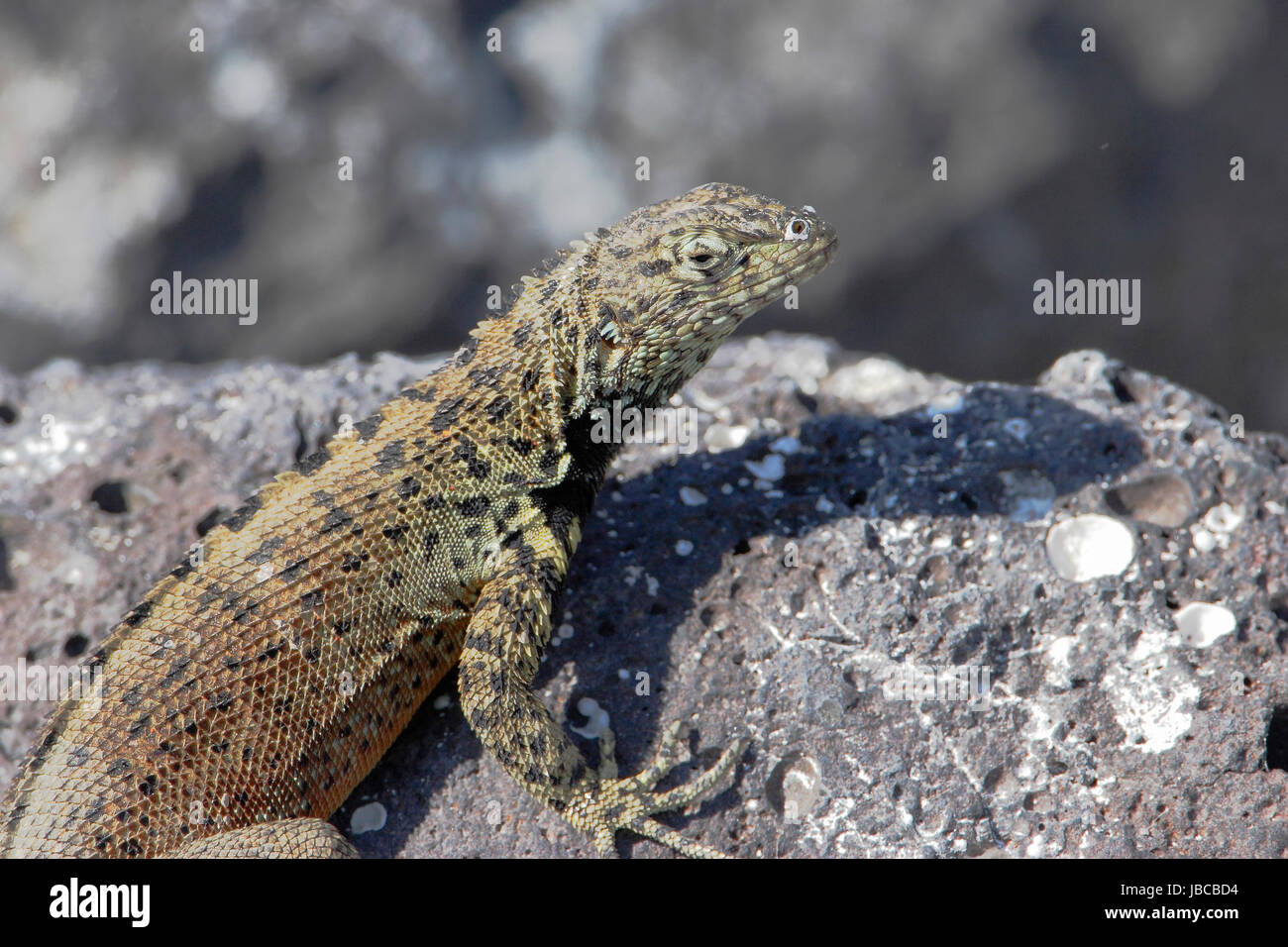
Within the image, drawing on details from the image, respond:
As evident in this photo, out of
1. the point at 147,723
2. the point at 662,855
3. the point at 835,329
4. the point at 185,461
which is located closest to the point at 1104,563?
the point at 662,855

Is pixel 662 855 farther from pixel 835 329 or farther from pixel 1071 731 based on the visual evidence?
pixel 835 329

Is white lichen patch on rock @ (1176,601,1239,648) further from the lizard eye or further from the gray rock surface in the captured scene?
the lizard eye

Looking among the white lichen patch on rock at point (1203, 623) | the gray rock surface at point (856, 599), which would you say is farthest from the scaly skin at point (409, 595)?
the white lichen patch on rock at point (1203, 623)

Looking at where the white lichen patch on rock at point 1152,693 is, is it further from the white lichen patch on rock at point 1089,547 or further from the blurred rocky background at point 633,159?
the blurred rocky background at point 633,159

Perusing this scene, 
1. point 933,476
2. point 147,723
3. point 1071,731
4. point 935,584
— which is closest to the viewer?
point 147,723

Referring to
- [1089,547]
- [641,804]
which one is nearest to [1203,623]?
[1089,547]

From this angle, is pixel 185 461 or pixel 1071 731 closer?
pixel 1071 731

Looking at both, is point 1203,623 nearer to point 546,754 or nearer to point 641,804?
point 641,804
